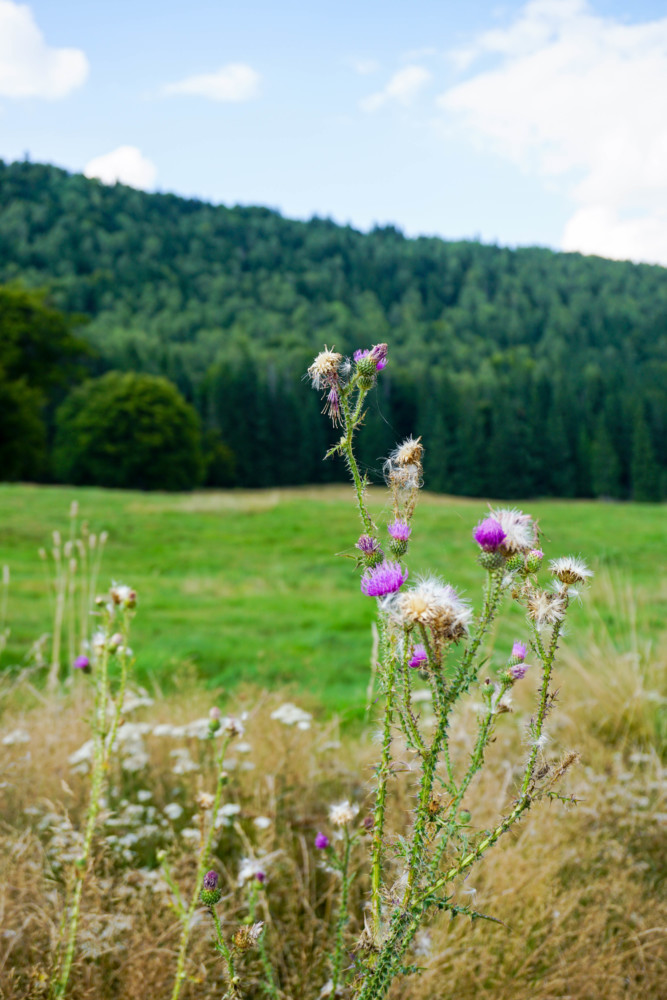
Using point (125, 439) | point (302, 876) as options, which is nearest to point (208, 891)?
point (302, 876)

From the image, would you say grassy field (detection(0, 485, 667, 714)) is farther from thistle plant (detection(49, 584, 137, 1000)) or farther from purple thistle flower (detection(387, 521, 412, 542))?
thistle plant (detection(49, 584, 137, 1000))

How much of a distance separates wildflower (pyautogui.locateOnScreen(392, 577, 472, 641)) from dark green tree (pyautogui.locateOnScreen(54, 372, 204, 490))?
49.5 m

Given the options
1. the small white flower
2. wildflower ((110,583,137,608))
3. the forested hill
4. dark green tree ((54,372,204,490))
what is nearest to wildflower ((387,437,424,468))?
wildflower ((110,583,137,608))

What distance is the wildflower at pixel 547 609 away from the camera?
3.93ft

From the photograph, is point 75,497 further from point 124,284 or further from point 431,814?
point 124,284

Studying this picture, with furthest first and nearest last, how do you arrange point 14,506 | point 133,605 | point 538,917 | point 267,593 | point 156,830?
point 14,506 → point 267,593 → point 156,830 → point 538,917 → point 133,605

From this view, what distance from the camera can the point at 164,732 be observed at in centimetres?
324

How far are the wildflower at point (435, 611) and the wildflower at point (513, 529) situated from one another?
0.11 meters

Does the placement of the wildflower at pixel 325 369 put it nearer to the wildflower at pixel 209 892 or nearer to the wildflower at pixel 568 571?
the wildflower at pixel 568 571

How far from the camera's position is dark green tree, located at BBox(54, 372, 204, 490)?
1934 inches

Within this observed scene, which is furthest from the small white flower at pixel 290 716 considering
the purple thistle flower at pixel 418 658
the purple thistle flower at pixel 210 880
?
the purple thistle flower at pixel 418 658

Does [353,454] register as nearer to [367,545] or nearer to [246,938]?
[367,545]

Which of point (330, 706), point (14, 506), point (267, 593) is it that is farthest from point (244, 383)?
point (330, 706)

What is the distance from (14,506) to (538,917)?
59.9 feet
